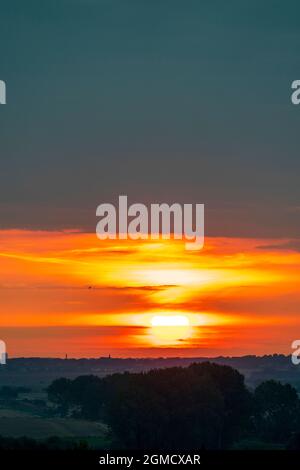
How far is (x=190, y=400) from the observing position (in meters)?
199
